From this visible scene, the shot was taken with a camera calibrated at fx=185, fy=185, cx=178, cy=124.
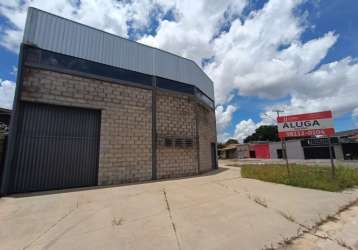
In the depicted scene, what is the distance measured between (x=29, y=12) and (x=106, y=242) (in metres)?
9.63

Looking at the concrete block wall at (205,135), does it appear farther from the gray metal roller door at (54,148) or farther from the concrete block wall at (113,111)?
the gray metal roller door at (54,148)

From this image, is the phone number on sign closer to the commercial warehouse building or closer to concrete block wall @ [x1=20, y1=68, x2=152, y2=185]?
the commercial warehouse building

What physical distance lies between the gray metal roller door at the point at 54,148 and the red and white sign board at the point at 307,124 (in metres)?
9.93

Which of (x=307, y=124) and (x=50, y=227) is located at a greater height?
(x=307, y=124)

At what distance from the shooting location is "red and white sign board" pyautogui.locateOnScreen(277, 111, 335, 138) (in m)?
8.87

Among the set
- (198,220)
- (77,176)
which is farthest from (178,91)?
(198,220)

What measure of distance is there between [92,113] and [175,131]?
481 centimetres

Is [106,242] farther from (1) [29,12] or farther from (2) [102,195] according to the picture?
(1) [29,12]

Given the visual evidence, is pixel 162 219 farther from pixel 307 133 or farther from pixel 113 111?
pixel 307 133

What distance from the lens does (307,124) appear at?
373 inches

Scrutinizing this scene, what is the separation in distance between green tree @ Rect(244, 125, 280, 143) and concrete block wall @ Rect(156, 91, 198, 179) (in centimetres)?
5500

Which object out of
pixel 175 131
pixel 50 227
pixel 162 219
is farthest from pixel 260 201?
pixel 175 131

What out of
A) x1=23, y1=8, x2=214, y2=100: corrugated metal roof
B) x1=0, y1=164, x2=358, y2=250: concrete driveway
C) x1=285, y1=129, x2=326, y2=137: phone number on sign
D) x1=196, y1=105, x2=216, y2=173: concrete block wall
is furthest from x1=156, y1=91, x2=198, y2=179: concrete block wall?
x1=285, y1=129, x2=326, y2=137: phone number on sign

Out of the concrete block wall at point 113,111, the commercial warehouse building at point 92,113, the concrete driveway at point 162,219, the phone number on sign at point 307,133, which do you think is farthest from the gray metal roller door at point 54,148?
the phone number on sign at point 307,133
